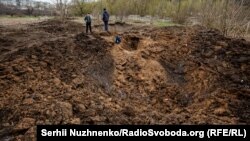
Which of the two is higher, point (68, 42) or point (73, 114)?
point (68, 42)

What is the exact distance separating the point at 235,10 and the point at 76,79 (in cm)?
938

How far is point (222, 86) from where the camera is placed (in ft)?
29.3

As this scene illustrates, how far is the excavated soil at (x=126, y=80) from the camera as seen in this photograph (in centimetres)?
726

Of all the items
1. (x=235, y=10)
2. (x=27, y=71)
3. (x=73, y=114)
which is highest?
(x=235, y=10)

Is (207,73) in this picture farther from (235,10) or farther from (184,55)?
(235,10)

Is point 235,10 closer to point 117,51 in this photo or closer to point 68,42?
point 117,51

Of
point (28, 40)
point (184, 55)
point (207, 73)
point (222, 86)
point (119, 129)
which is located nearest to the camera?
point (119, 129)

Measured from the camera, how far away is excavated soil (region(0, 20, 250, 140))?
23.8 feet

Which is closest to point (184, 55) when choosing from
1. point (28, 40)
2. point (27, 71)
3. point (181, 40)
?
point (181, 40)

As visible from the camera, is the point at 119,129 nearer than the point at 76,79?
Yes

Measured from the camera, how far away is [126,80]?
998 centimetres

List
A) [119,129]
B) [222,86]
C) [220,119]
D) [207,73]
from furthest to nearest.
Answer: [207,73] → [222,86] → [220,119] → [119,129]

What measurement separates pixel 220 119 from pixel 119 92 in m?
3.07

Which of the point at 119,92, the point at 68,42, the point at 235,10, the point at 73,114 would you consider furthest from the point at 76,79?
the point at 235,10
